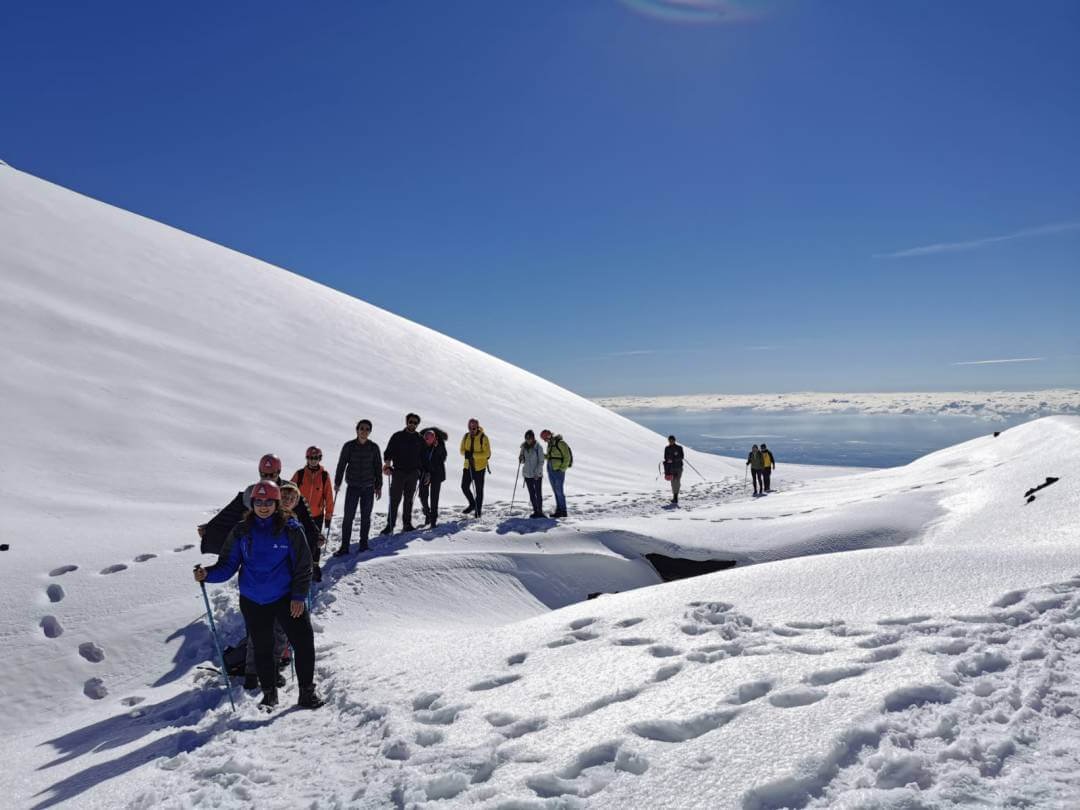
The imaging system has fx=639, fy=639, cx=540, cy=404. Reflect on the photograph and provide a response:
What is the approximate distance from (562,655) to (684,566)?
6.34 meters

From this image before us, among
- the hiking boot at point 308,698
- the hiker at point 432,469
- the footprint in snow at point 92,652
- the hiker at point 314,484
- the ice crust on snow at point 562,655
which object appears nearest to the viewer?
the ice crust on snow at point 562,655

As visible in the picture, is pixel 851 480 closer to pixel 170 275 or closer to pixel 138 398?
pixel 138 398

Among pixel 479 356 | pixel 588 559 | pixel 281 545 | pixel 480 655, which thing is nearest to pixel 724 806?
pixel 480 655

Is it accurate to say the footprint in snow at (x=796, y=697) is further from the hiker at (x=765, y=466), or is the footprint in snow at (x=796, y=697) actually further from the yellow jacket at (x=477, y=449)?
the hiker at (x=765, y=466)

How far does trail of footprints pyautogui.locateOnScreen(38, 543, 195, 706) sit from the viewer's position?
6.38 meters

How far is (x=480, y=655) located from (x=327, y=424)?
1663 centimetres

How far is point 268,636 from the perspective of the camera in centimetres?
550

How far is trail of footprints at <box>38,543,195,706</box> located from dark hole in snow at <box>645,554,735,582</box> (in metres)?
8.02

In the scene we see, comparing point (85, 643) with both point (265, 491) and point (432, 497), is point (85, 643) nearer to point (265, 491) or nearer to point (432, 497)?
point (265, 491)

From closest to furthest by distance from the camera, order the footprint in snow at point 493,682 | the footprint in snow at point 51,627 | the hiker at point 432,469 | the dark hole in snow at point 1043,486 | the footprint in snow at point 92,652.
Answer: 1. the footprint in snow at point 493,682
2. the footprint in snow at point 92,652
3. the footprint in snow at point 51,627
4. the dark hole in snow at point 1043,486
5. the hiker at point 432,469

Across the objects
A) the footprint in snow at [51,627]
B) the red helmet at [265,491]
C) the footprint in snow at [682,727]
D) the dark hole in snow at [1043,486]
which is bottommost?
the footprint in snow at [682,727]

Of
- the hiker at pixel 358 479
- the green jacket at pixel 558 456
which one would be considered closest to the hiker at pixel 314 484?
the hiker at pixel 358 479

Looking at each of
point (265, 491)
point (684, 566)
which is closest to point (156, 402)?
point (684, 566)

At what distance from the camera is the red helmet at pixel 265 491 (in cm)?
513
